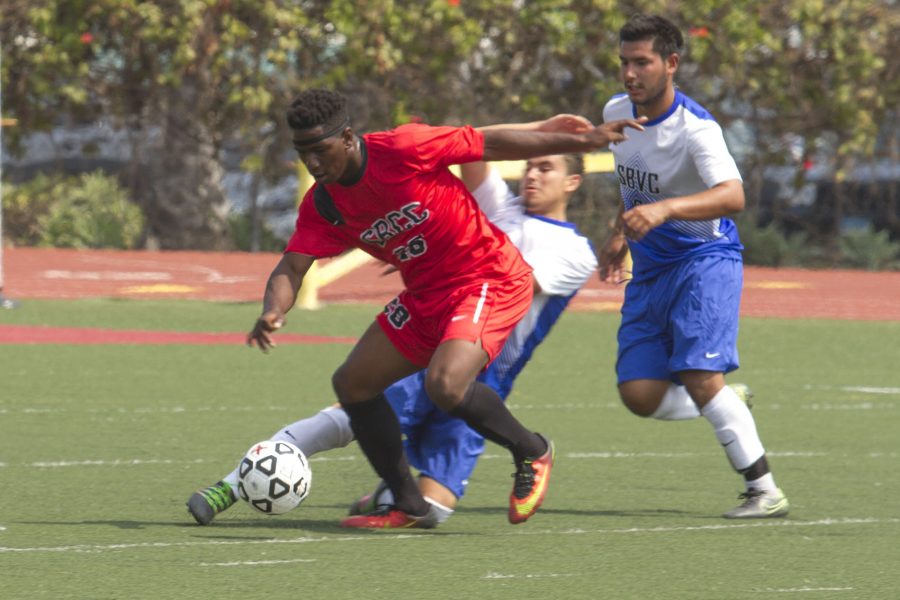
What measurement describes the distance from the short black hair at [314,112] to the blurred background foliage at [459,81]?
62.5 feet

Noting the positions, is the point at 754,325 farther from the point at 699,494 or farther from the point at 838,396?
the point at 699,494

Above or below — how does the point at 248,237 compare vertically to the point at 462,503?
below

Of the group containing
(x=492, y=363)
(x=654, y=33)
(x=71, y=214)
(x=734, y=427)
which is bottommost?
(x=71, y=214)

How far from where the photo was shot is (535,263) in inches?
316

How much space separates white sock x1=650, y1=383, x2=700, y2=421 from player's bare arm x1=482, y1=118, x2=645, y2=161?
1501 millimetres

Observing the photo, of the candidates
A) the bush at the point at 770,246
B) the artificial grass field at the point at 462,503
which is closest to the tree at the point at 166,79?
the bush at the point at 770,246

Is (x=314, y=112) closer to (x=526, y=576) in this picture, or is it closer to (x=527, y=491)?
(x=527, y=491)

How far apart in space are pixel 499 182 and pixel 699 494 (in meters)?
1.73

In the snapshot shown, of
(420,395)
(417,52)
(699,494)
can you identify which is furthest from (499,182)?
(417,52)

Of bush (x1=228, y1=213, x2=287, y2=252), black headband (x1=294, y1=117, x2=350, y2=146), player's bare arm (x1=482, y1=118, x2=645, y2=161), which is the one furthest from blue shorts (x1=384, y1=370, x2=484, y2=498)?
bush (x1=228, y1=213, x2=287, y2=252)

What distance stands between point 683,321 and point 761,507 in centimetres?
85

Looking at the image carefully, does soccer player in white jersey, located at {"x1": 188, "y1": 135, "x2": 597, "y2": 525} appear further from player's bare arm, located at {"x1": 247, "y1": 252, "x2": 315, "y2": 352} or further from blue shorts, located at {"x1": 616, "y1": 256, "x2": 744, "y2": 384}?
player's bare arm, located at {"x1": 247, "y1": 252, "x2": 315, "y2": 352}

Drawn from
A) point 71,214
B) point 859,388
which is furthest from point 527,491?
point 71,214

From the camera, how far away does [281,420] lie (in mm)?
11211
